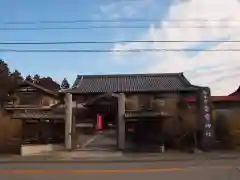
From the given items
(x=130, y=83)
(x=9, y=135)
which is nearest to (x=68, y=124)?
(x=9, y=135)

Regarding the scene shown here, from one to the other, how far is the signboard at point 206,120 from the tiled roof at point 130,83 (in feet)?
24.1

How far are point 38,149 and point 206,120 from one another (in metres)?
11.8

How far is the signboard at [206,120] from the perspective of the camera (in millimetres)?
25562

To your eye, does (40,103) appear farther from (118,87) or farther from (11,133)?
(11,133)

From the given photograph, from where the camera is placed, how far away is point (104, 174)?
12.5 meters

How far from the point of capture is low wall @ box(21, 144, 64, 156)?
84.7 ft

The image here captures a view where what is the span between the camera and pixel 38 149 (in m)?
27.0

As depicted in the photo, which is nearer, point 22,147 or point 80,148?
point 22,147

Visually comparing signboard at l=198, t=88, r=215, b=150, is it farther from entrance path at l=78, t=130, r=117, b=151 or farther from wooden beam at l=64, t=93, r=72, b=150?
wooden beam at l=64, t=93, r=72, b=150

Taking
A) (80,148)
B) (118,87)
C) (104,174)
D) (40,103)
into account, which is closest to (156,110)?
(80,148)

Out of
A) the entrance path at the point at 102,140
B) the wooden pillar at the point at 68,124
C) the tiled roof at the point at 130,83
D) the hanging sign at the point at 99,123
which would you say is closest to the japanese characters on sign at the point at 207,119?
the tiled roof at the point at 130,83

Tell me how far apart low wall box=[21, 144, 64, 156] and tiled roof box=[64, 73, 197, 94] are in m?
8.00

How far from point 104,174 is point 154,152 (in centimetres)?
1335

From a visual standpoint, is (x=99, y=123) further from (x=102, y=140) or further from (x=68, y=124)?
(x=68, y=124)
